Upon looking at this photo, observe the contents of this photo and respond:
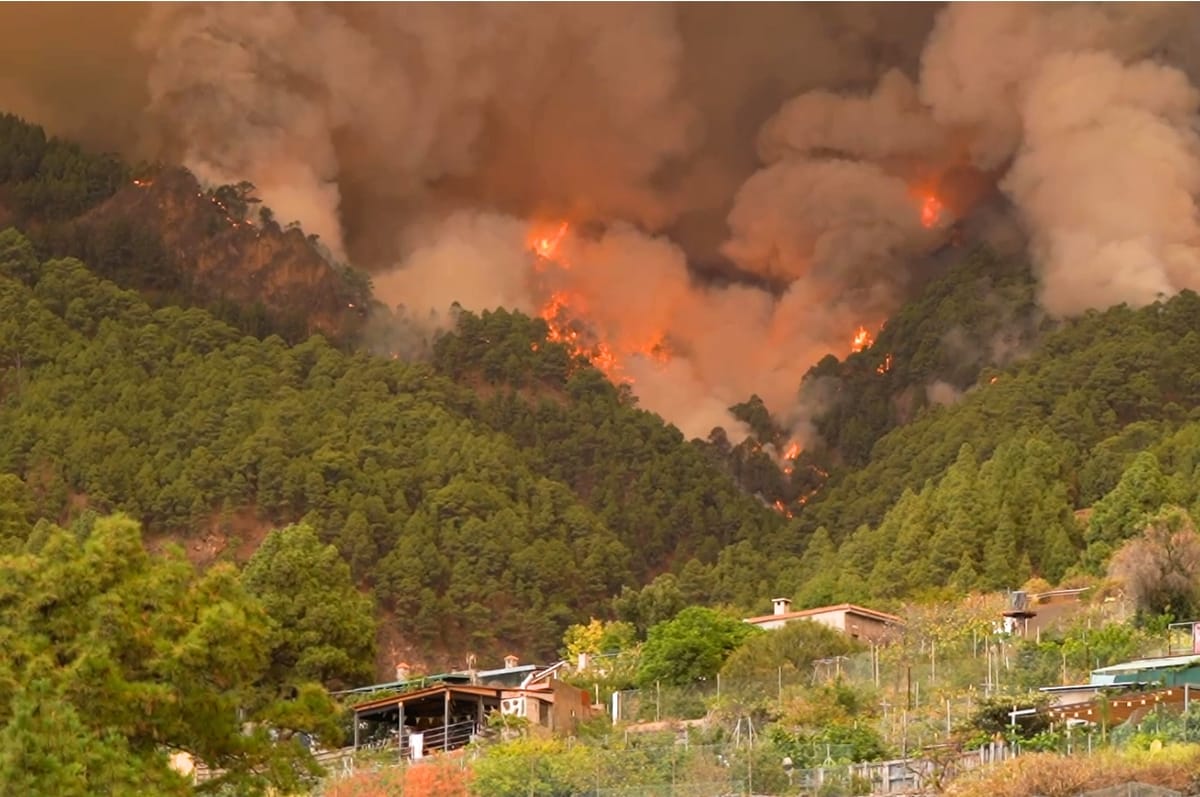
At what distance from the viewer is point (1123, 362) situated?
102 metres

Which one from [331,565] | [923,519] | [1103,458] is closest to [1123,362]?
[1103,458]

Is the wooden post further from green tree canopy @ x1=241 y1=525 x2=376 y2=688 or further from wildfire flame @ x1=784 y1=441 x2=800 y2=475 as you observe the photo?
wildfire flame @ x1=784 y1=441 x2=800 y2=475

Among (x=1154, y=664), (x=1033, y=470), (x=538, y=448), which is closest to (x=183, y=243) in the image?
(x=538, y=448)

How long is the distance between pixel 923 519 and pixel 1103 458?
8742mm

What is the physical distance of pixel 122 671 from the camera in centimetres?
3462

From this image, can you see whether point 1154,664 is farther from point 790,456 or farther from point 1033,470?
point 790,456

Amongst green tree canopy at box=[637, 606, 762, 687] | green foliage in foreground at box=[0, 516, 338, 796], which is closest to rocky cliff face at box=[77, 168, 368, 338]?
green tree canopy at box=[637, 606, 762, 687]

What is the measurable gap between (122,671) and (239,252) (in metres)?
93.3

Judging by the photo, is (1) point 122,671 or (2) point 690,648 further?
(2) point 690,648

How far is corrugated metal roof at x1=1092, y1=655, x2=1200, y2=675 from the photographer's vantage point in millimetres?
49906

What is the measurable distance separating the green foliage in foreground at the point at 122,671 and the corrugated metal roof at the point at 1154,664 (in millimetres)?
20990

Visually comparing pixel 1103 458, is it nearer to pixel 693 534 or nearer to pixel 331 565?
pixel 693 534

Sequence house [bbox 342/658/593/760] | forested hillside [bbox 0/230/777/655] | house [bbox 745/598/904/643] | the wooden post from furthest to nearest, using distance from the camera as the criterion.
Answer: forested hillside [bbox 0/230/777/655] → house [bbox 745/598/904/643] → house [bbox 342/658/593/760] → the wooden post

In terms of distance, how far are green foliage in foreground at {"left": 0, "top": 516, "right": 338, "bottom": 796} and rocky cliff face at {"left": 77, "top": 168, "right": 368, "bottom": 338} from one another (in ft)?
292
